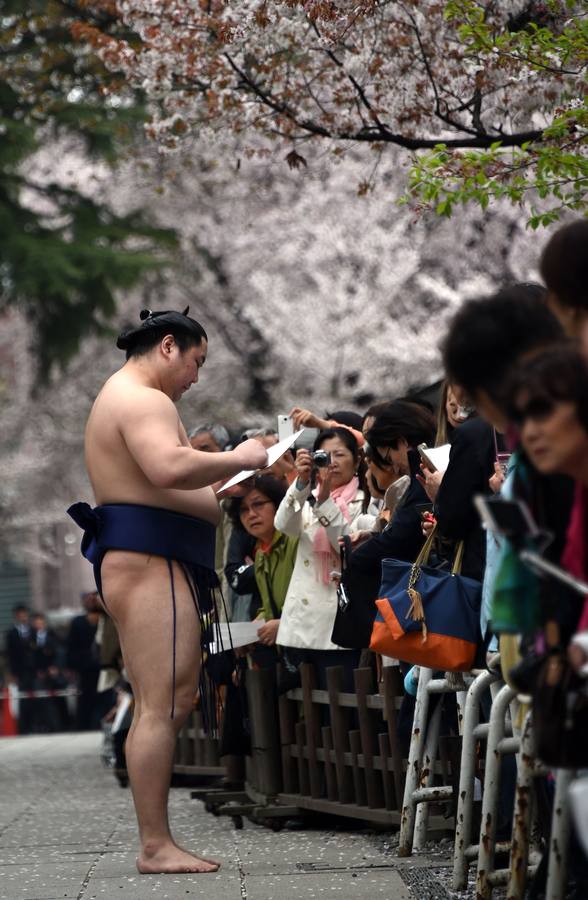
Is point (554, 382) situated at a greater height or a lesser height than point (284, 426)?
lesser

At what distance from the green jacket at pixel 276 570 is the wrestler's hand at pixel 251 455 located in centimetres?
230

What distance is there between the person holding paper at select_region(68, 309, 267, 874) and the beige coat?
1434 millimetres

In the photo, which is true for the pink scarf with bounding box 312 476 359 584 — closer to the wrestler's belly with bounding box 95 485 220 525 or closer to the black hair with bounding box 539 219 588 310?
the wrestler's belly with bounding box 95 485 220 525

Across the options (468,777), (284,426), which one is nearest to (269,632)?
(284,426)

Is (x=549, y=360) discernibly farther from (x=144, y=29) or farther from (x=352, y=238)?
(x=352, y=238)

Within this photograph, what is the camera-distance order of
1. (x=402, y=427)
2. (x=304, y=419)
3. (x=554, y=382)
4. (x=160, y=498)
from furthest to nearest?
(x=304, y=419), (x=402, y=427), (x=160, y=498), (x=554, y=382)

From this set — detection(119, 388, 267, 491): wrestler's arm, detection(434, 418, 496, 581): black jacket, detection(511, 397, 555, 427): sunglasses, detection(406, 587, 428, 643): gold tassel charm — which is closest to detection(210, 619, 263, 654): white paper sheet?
detection(119, 388, 267, 491): wrestler's arm

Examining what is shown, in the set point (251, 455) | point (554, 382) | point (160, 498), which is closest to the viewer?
point (554, 382)

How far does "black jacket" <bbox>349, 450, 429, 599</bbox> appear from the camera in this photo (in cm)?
626

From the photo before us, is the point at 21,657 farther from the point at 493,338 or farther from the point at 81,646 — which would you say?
the point at 493,338

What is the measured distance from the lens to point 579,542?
10.4ft

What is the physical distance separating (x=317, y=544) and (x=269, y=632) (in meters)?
0.70

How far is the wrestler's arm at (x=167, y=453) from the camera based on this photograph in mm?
5652

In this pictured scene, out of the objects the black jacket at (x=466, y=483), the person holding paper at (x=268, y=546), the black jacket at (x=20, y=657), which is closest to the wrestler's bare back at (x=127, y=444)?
the black jacket at (x=466, y=483)
